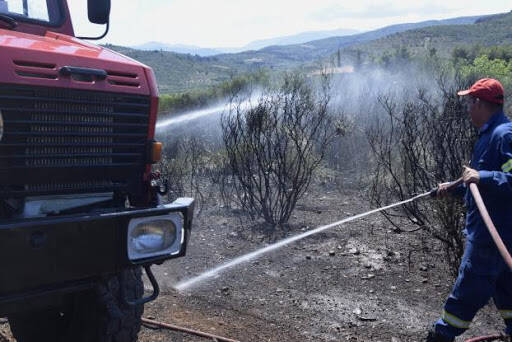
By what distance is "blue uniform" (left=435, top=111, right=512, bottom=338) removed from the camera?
11.9ft

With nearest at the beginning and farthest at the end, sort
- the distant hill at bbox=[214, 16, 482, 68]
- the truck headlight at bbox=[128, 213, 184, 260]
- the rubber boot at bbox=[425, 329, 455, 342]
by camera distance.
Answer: the truck headlight at bbox=[128, 213, 184, 260], the rubber boot at bbox=[425, 329, 455, 342], the distant hill at bbox=[214, 16, 482, 68]

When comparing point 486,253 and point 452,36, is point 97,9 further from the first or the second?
point 452,36

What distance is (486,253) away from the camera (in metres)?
3.65

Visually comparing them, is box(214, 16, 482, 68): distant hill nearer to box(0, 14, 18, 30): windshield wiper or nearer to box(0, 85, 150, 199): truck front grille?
box(0, 14, 18, 30): windshield wiper

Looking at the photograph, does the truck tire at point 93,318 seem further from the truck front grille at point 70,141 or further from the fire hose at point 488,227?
the fire hose at point 488,227

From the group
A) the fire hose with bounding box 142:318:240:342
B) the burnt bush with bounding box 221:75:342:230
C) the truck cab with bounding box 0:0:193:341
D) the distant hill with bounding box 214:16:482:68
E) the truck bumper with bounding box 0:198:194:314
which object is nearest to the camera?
the truck bumper with bounding box 0:198:194:314

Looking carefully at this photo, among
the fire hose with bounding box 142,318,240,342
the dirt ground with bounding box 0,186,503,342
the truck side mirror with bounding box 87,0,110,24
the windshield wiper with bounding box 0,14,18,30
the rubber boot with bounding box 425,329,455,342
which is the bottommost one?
the dirt ground with bounding box 0,186,503,342

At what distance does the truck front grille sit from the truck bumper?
0.34m

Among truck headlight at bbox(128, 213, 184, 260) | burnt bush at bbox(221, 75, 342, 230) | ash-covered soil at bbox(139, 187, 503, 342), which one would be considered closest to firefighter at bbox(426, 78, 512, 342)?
ash-covered soil at bbox(139, 187, 503, 342)

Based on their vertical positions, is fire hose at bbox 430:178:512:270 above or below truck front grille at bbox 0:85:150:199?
below

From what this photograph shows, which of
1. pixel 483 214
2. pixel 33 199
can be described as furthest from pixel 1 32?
pixel 483 214

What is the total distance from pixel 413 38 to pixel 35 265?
56.8 m

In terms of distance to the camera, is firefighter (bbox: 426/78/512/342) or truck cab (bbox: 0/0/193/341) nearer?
truck cab (bbox: 0/0/193/341)

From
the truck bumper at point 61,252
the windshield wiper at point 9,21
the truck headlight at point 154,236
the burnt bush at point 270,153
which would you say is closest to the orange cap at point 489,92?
the truck headlight at point 154,236
